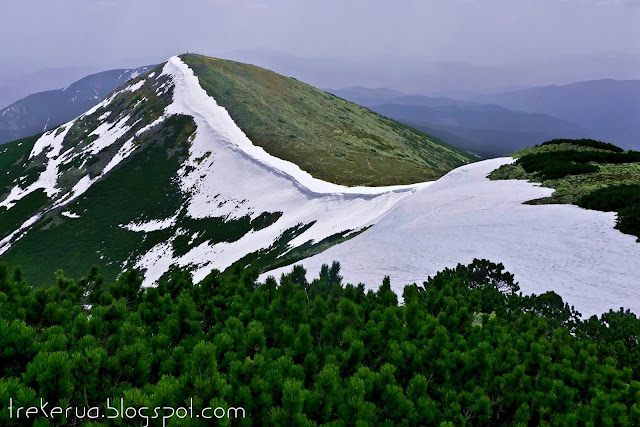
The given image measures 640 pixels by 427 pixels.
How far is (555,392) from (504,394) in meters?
0.66

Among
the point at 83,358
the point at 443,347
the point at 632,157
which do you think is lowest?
the point at 443,347

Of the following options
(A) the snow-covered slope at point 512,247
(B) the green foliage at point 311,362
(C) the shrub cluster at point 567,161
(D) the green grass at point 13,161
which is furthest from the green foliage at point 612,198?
(D) the green grass at point 13,161

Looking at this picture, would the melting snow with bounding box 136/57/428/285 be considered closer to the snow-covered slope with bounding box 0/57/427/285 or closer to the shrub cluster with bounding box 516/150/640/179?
the snow-covered slope with bounding box 0/57/427/285

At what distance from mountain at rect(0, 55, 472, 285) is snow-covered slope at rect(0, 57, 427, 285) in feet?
0.84

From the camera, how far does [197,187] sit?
66.5 m

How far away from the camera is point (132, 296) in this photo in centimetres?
936

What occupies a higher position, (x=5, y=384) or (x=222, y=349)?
(x=5, y=384)

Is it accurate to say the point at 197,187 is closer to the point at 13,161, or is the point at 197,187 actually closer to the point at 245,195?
the point at 245,195

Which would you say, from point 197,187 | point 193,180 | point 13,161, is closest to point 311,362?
point 197,187

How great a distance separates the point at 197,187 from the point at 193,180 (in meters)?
3.07

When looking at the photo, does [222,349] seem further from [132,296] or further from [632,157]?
[632,157]

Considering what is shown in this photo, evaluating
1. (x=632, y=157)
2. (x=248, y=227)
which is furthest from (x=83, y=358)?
(x=248, y=227)

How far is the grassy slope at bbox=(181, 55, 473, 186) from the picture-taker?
66.9m

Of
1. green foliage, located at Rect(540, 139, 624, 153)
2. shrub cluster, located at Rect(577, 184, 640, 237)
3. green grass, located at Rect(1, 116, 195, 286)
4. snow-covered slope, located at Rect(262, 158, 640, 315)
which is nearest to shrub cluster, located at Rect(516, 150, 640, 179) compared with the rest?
snow-covered slope, located at Rect(262, 158, 640, 315)
